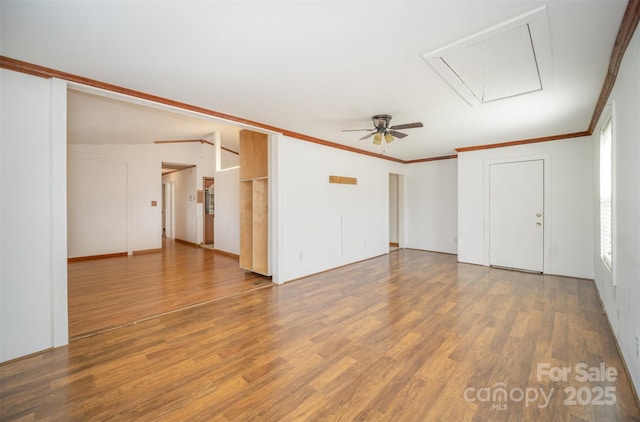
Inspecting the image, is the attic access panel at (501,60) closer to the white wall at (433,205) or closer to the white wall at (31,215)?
the white wall at (31,215)

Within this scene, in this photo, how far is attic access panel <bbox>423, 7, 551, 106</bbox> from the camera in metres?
1.96

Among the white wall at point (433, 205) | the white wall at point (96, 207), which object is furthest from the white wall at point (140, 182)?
the white wall at point (433, 205)

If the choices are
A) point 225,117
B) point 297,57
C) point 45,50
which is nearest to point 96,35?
point 45,50

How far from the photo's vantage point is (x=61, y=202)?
2564 millimetres

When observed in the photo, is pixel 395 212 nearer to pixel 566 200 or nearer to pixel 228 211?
pixel 566 200

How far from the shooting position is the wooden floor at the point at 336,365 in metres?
1.79

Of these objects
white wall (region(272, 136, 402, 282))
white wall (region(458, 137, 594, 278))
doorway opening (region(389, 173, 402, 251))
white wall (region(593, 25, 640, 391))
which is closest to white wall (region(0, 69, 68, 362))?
white wall (region(272, 136, 402, 282))

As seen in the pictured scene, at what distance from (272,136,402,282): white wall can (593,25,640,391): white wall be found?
391cm

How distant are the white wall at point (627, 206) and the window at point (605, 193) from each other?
0.86m

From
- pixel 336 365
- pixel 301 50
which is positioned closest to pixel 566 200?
pixel 336 365

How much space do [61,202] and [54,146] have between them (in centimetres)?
52

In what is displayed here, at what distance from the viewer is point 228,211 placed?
7.14 m

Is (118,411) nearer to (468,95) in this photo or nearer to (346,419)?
(346,419)

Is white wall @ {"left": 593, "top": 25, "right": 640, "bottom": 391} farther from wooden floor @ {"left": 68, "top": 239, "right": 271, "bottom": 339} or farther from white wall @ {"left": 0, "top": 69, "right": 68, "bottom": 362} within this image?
white wall @ {"left": 0, "top": 69, "right": 68, "bottom": 362}
